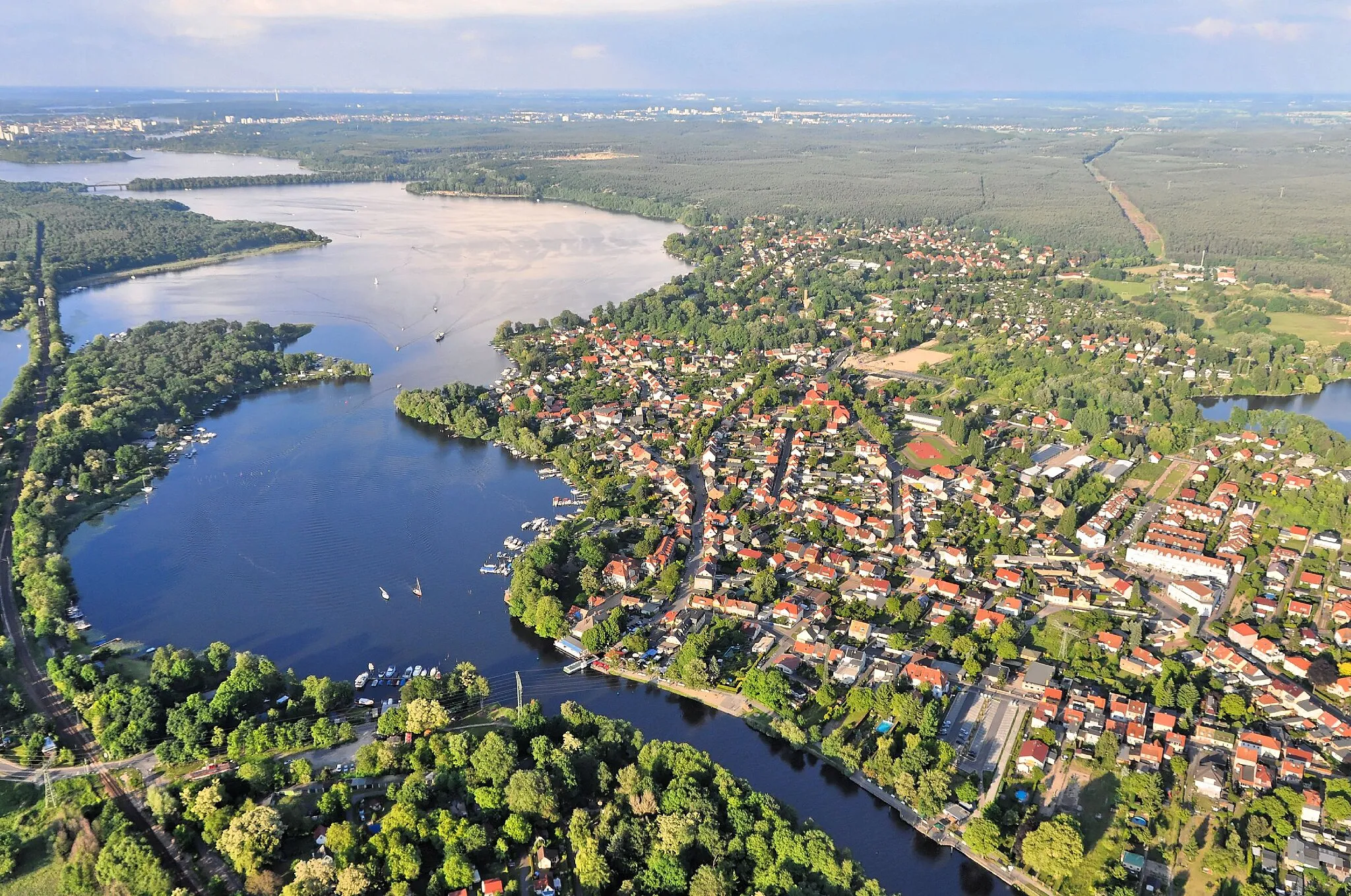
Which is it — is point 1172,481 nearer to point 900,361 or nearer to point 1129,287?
point 900,361

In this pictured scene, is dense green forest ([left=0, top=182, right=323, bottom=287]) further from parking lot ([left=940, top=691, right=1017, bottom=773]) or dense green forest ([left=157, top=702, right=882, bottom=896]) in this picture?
parking lot ([left=940, top=691, right=1017, bottom=773])

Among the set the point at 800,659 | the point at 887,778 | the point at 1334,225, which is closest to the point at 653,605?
the point at 800,659

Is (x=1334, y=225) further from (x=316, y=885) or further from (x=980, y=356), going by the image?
(x=316, y=885)

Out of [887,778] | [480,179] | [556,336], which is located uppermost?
[480,179]

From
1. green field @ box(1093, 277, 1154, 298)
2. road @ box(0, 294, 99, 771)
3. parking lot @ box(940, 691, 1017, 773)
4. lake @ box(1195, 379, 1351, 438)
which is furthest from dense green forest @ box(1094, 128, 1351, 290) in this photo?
road @ box(0, 294, 99, 771)

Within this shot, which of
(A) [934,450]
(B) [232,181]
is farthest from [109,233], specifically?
(A) [934,450]
